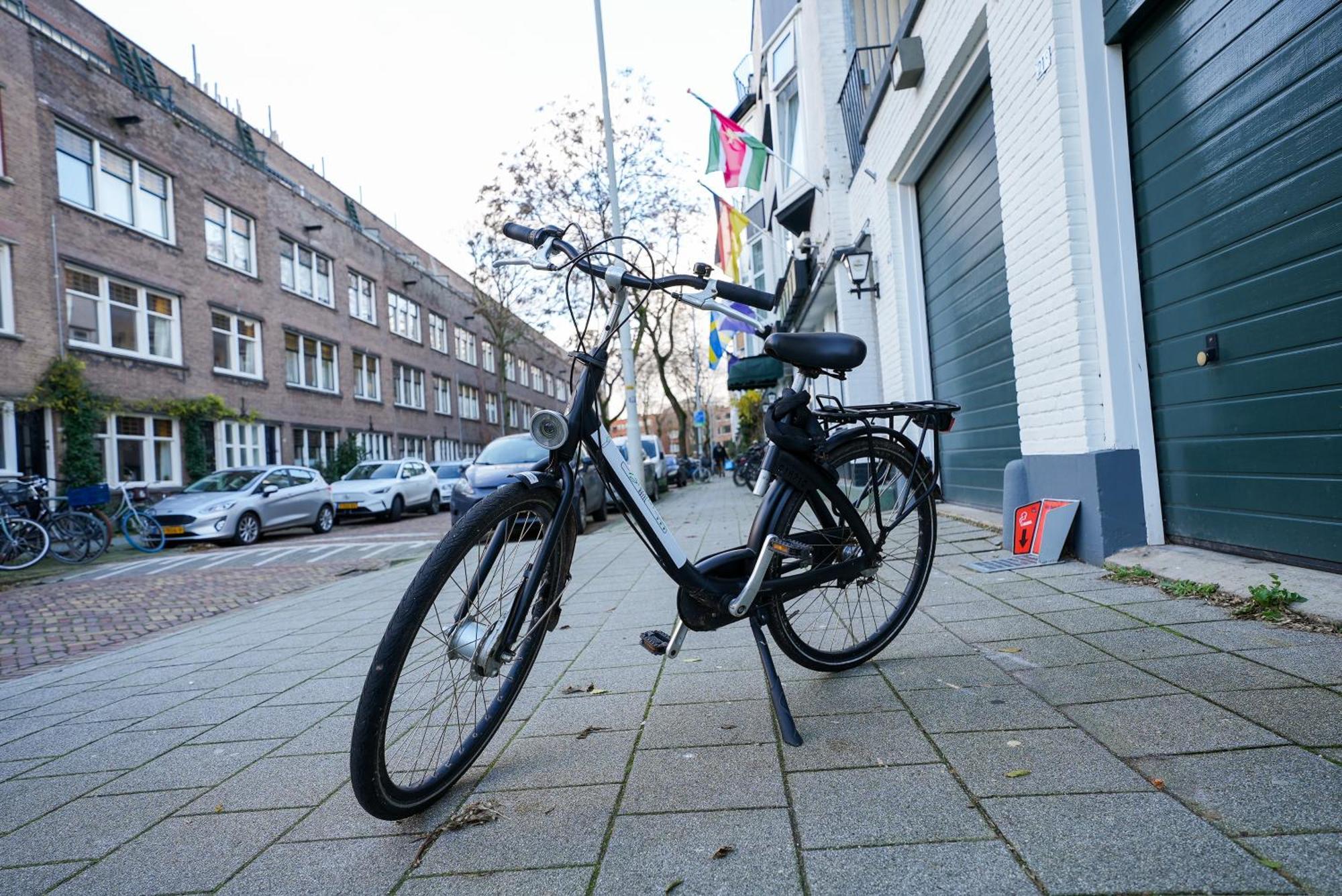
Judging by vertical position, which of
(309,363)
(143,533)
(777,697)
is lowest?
(777,697)

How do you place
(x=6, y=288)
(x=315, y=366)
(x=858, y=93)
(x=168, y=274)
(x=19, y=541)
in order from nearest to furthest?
(x=19, y=541) < (x=858, y=93) < (x=6, y=288) < (x=168, y=274) < (x=315, y=366)

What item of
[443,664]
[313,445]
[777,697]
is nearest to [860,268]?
[777,697]

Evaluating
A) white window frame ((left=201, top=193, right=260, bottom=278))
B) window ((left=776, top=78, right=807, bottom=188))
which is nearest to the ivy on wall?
white window frame ((left=201, top=193, right=260, bottom=278))

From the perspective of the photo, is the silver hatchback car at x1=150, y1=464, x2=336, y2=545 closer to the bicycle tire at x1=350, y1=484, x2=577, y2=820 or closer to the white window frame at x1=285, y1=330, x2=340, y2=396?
the white window frame at x1=285, y1=330, x2=340, y2=396

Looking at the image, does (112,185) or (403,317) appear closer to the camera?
(112,185)

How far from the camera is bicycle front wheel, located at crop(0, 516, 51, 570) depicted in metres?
10.5

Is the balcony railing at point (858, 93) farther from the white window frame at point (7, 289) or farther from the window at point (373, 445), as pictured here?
the window at point (373, 445)

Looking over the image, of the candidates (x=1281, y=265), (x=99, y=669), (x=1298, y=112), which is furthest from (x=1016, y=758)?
(x=99, y=669)

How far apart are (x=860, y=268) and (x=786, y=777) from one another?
29.5 ft

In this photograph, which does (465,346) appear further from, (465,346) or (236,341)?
(236,341)

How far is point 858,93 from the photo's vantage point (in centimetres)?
1087

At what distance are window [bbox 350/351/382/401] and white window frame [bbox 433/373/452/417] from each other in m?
5.49

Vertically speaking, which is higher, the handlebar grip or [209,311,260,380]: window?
[209,311,260,380]: window

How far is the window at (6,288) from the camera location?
1516 centimetres
